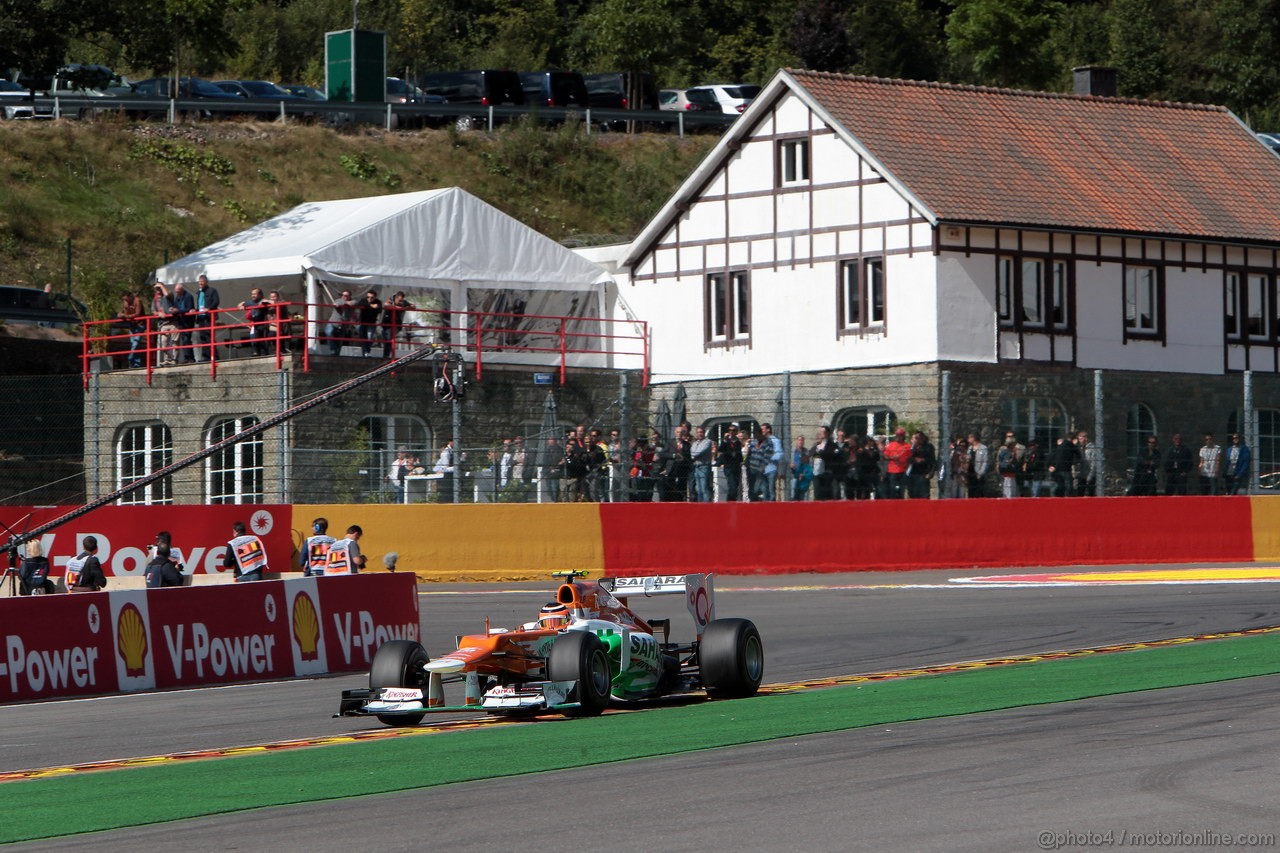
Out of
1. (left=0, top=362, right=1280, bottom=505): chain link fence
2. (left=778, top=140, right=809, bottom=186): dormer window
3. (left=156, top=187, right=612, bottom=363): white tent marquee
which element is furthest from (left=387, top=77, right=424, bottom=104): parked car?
(left=0, top=362, right=1280, bottom=505): chain link fence

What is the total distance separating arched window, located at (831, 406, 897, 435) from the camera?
95.5ft

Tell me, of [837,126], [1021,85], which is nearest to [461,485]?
[837,126]

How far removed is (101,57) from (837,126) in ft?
176

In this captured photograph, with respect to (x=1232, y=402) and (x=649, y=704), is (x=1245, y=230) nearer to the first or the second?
(x=1232, y=402)

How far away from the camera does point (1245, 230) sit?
41500 millimetres

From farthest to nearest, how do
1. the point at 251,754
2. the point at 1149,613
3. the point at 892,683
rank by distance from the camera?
the point at 1149,613 < the point at 892,683 < the point at 251,754

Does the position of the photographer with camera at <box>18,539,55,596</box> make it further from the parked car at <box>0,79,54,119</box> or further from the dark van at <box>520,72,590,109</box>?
the dark van at <box>520,72,590,109</box>

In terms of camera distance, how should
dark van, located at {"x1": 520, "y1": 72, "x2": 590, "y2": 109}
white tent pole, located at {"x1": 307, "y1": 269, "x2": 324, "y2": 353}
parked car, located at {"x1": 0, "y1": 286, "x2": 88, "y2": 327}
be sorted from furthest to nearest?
dark van, located at {"x1": 520, "y1": 72, "x2": 590, "y2": 109}
parked car, located at {"x1": 0, "y1": 286, "x2": 88, "y2": 327}
white tent pole, located at {"x1": 307, "y1": 269, "x2": 324, "y2": 353}

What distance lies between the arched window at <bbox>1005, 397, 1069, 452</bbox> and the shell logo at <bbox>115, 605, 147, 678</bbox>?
15450mm

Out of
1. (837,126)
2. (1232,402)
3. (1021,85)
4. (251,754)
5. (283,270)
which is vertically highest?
(1021,85)

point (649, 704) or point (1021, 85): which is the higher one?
point (1021, 85)

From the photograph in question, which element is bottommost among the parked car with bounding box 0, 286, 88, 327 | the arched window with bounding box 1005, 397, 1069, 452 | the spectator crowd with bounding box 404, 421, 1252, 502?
the spectator crowd with bounding box 404, 421, 1252, 502

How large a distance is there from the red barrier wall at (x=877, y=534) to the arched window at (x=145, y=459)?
8797 mm

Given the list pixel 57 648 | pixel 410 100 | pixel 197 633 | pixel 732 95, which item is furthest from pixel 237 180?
pixel 57 648
